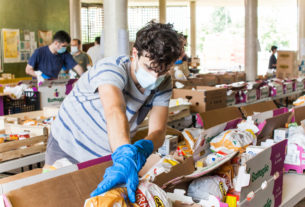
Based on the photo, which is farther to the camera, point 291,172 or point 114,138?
point 291,172

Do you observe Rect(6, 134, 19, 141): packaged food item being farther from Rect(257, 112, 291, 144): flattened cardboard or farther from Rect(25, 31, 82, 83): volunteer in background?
Rect(25, 31, 82, 83): volunteer in background

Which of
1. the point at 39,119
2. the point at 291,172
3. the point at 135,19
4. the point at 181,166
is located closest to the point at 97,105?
the point at 181,166

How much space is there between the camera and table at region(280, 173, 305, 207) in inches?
90.5

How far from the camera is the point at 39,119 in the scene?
13.0 feet

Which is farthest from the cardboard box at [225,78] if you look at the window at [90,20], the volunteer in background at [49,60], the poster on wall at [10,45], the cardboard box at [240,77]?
the window at [90,20]

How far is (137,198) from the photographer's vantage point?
1.41 metres

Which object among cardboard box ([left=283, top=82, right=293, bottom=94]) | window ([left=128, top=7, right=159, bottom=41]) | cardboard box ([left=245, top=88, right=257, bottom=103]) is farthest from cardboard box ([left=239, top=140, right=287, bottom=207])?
window ([left=128, top=7, right=159, bottom=41])

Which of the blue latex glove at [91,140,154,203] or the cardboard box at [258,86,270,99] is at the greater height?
the blue latex glove at [91,140,154,203]

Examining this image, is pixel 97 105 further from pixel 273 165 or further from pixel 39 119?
pixel 39 119

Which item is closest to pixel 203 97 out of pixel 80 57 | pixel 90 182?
pixel 90 182

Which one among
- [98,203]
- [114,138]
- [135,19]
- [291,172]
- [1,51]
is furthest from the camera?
[135,19]

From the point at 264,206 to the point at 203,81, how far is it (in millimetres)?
4599

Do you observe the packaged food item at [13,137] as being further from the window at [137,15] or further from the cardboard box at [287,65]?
the window at [137,15]

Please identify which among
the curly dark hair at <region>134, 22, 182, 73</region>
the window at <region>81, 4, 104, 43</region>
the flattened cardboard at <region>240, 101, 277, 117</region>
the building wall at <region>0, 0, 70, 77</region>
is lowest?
→ the flattened cardboard at <region>240, 101, 277, 117</region>
